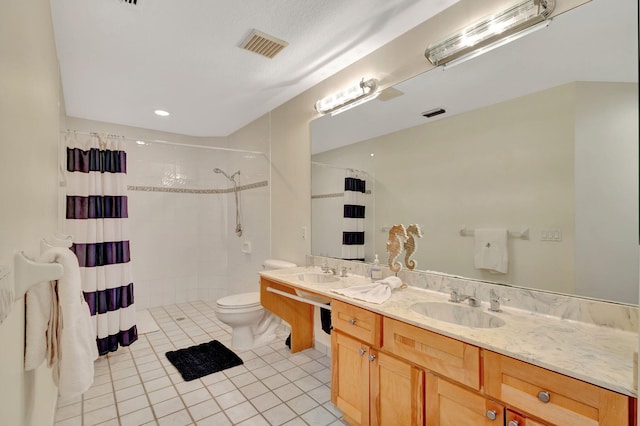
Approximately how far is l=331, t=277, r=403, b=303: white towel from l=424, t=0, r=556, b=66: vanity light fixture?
1348 millimetres

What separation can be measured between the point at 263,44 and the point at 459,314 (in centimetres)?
213

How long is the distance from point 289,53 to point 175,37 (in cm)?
78

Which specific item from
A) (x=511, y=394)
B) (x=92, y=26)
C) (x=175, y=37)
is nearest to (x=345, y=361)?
(x=511, y=394)

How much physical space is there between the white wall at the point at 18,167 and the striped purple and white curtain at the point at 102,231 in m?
1.50

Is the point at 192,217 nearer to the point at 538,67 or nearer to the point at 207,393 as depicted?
the point at 207,393

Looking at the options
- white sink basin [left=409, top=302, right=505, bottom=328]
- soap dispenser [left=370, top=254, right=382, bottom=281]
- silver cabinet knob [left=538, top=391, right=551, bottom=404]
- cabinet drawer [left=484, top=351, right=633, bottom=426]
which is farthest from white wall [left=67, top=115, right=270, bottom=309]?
silver cabinet knob [left=538, top=391, right=551, bottom=404]

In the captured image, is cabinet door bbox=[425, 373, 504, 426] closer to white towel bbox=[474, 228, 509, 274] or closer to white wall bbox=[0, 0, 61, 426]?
white towel bbox=[474, 228, 509, 274]

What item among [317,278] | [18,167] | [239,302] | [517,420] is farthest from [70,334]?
[239,302]

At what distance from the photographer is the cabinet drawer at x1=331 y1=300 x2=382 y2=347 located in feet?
5.02

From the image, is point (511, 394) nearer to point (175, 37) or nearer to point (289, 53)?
point (289, 53)

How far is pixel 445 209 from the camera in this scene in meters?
1.86

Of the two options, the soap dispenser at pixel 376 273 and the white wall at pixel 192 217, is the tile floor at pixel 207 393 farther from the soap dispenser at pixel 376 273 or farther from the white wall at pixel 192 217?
the white wall at pixel 192 217

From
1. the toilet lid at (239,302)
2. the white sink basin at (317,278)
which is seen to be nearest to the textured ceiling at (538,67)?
the white sink basin at (317,278)

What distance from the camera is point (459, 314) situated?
155 cm
